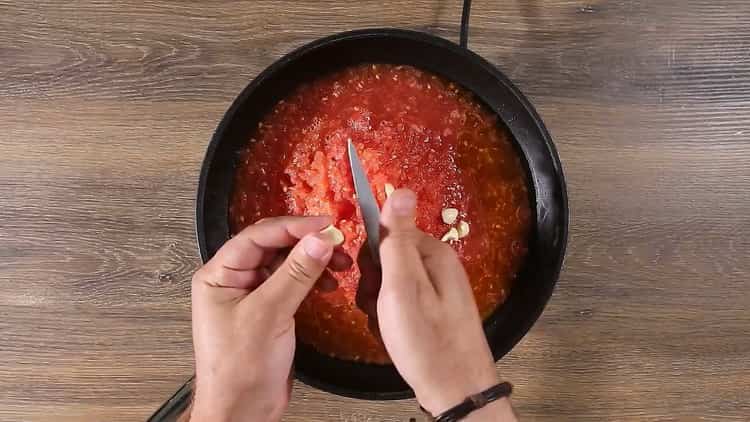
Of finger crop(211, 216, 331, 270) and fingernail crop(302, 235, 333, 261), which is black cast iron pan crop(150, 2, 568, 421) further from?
fingernail crop(302, 235, 333, 261)

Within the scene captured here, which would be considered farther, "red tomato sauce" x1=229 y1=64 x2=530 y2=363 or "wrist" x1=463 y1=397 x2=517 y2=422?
"red tomato sauce" x1=229 y1=64 x2=530 y2=363

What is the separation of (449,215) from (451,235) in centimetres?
3

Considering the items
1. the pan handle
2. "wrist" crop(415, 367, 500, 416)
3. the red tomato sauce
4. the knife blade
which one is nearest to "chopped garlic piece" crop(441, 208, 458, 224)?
the red tomato sauce

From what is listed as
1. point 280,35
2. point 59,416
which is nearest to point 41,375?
point 59,416

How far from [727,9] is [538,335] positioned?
0.57 meters

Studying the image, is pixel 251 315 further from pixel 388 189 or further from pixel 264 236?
pixel 388 189

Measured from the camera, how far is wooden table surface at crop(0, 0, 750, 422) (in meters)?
0.94

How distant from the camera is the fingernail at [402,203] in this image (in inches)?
26.1

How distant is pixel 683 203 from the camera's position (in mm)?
965

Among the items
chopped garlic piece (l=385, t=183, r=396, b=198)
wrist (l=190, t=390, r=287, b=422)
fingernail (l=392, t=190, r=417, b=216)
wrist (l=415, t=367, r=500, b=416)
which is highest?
fingernail (l=392, t=190, r=417, b=216)

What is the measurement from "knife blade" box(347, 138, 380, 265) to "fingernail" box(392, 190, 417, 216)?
0.07 metres

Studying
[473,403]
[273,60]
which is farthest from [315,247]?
[273,60]

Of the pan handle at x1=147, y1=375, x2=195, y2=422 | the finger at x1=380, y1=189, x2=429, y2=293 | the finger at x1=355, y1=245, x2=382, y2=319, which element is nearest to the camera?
the finger at x1=380, y1=189, x2=429, y2=293

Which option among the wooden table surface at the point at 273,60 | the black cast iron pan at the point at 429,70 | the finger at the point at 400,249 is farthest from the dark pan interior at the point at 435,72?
the finger at the point at 400,249
